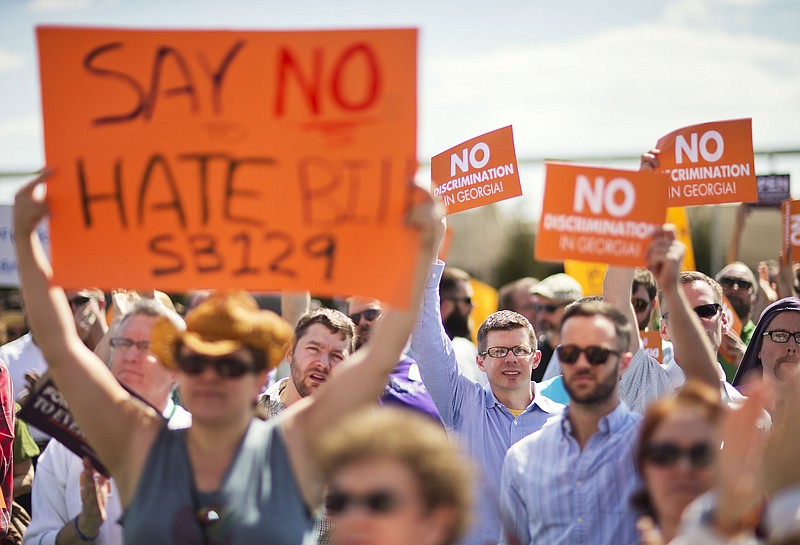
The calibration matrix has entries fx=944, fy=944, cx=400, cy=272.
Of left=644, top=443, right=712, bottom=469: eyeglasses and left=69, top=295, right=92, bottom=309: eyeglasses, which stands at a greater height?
left=69, top=295, right=92, bottom=309: eyeglasses

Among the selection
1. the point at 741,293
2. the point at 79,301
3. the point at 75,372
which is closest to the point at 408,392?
the point at 75,372

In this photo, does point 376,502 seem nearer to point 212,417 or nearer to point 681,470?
point 212,417

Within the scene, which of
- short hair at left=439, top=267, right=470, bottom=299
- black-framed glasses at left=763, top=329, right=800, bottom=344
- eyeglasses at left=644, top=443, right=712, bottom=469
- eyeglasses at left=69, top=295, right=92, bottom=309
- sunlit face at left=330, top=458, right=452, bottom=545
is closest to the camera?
sunlit face at left=330, top=458, right=452, bottom=545

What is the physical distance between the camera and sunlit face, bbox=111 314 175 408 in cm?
421

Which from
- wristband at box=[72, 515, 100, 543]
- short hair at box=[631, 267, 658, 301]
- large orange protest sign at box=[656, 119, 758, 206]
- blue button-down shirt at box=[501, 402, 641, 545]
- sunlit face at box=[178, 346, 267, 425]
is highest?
large orange protest sign at box=[656, 119, 758, 206]

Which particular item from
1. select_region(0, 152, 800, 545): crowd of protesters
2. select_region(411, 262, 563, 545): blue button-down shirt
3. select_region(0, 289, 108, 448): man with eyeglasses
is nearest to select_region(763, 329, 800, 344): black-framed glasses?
select_region(0, 152, 800, 545): crowd of protesters

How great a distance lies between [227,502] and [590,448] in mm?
1396

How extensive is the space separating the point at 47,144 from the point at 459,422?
2650 mm

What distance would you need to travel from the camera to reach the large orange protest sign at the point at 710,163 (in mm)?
5770

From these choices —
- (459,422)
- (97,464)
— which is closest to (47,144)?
(97,464)

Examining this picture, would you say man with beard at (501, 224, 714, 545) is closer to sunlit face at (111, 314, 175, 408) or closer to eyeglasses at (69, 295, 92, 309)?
sunlit face at (111, 314, 175, 408)

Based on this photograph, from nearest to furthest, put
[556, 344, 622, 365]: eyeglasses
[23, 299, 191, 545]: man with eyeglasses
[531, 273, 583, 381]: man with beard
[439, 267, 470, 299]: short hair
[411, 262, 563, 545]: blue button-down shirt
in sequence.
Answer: [556, 344, 622, 365]: eyeglasses, [23, 299, 191, 545]: man with eyeglasses, [411, 262, 563, 545]: blue button-down shirt, [439, 267, 470, 299]: short hair, [531, 273, 583, 381]: man with beard

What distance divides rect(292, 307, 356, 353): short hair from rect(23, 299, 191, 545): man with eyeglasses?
0.73 metres

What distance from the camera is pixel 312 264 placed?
3258 millimetres
